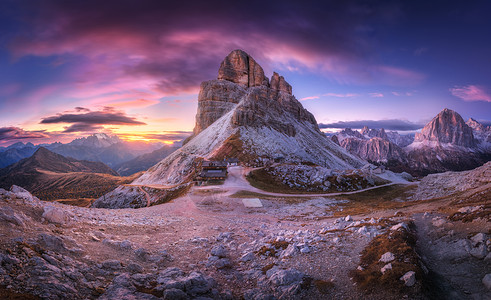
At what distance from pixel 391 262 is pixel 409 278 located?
1.45 meters

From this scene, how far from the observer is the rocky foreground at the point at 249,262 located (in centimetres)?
846

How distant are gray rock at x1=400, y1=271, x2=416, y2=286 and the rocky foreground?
5 centimetres

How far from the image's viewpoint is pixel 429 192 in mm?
42781

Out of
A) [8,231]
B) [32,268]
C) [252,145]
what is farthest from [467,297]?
[252,145]

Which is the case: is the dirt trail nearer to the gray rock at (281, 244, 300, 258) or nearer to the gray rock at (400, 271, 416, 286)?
the gray rock at (281, 244, 300, 258)

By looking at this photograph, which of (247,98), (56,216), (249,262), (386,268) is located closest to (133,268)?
(249,262)

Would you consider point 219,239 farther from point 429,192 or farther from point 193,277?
point 429,192

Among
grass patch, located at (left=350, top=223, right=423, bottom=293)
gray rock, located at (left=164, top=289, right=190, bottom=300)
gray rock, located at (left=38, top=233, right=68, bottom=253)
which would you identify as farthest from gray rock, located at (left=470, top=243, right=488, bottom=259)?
gray rock, located at (left=38, top=233, right=68, bottom=253)

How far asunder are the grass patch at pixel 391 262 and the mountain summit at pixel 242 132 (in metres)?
→ 56.1

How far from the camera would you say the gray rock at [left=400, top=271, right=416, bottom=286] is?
336 inches

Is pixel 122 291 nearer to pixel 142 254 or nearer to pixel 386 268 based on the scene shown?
pixel 142 254

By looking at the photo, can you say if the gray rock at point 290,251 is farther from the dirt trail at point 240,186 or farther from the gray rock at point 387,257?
the dirt trail at point 240,186

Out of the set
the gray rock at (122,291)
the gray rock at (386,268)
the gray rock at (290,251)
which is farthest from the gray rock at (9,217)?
the gray rock at (386,268)

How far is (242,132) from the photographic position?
9919 cm
